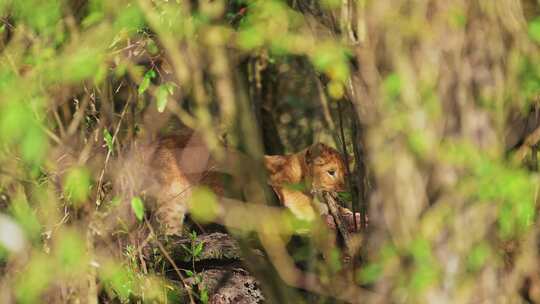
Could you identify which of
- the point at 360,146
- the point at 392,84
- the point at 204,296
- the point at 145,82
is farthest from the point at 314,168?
the point at 392,84

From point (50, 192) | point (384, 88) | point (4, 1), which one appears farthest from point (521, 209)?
point (4, 1)

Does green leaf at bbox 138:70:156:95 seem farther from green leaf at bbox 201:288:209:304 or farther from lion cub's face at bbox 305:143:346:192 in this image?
lion cub's face at bbox 305:143:346:192

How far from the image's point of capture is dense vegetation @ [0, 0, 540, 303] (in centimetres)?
305

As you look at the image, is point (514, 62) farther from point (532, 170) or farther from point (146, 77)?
point (146, 77)

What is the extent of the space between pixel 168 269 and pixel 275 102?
563cm

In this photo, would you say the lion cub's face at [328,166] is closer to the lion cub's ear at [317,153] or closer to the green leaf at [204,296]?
the lion cub's ear at [317,153]

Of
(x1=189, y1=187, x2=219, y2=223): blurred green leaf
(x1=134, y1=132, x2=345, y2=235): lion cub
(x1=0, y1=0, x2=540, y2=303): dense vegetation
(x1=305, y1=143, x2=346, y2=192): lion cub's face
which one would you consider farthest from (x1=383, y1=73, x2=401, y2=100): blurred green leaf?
(x1=305, y1=143, x2=346, y2=192): lion cub's face

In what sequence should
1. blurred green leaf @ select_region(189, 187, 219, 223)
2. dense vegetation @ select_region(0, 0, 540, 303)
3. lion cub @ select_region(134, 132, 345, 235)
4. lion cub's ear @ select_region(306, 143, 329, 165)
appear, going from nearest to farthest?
1. dense vegetation @ select_region(0, 0, 540, 303)
2. blurred green leaf @ select_region(189, 187, 219, 223)
3. lion cub @ select_region(134, 132, 345, 235)
4. lion cub's ear @ select_region(306, 143, 329, 165)

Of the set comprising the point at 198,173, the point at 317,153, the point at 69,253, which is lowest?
the point at 317,153

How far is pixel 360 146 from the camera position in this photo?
4.34 metres

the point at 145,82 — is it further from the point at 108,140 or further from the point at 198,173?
the point at 198,173

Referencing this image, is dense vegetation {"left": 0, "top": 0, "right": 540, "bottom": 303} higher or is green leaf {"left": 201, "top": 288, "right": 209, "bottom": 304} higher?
dense vegetation {"left": 0, "top": 0, "right": 540, "bottom": 303}

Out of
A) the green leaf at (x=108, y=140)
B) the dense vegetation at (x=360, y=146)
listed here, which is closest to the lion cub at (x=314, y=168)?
the dense vegetation at (x=360, y=146)

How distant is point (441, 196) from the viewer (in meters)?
3.15
